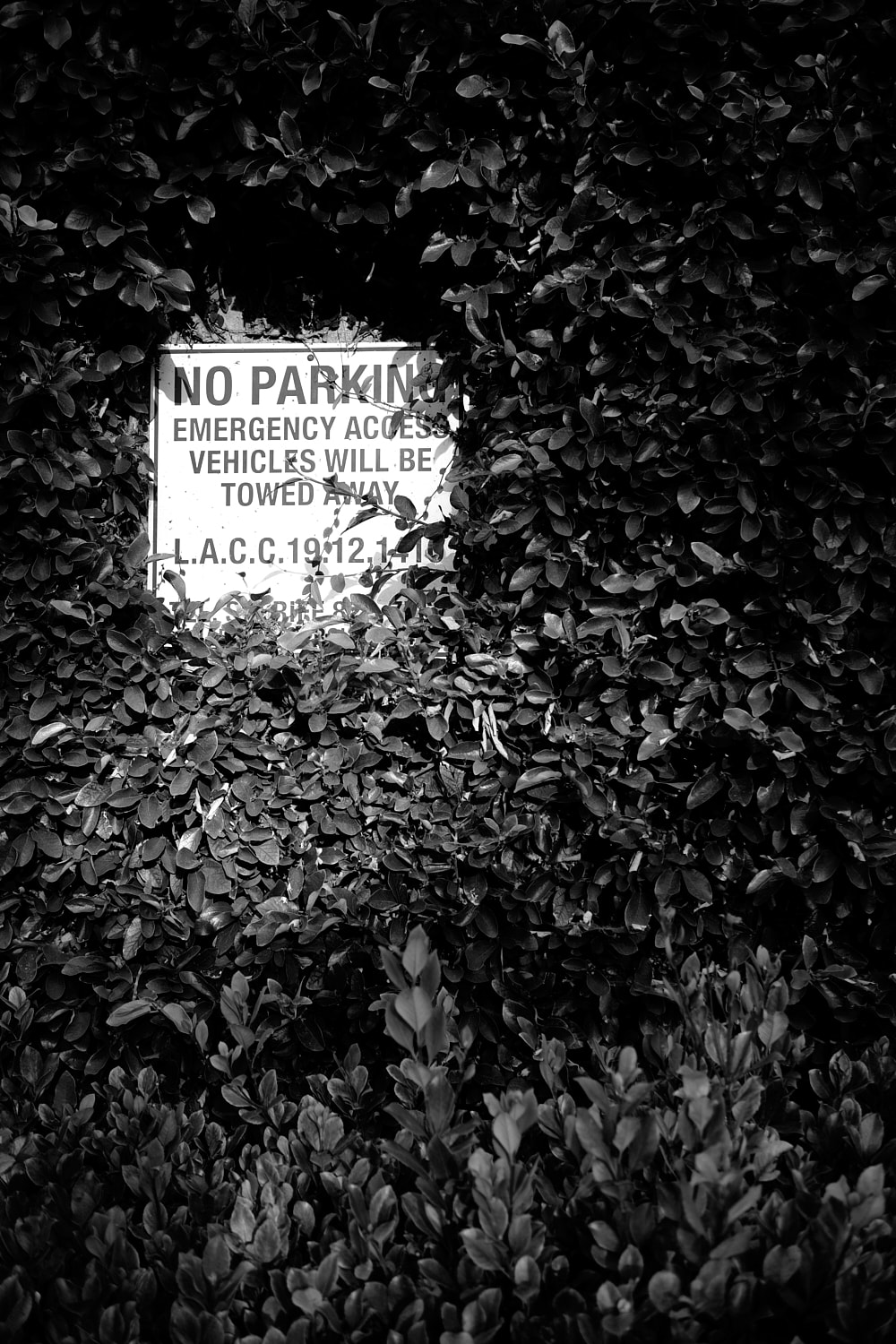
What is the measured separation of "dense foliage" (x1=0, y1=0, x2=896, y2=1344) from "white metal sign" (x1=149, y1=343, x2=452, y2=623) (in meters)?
0.20

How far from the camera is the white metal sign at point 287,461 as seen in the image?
10.6ft

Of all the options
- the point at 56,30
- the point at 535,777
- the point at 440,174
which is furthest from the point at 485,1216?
the point at 56,30

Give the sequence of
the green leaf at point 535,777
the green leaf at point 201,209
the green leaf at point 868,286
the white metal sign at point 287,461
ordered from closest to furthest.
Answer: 1. the green leaf at point 868,286
2. the green leaf at point 535,777
3. the green leaf at point 201,209
4. the white metal sign at point 287,461

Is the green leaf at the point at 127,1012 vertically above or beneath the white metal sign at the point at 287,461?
beneath

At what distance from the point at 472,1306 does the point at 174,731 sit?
188 centimetres

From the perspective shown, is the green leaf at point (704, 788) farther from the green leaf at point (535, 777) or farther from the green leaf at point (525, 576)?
the green leaf at point (525, 576)

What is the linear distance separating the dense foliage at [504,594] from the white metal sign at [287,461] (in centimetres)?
20

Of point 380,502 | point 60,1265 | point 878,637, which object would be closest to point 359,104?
point 380,502

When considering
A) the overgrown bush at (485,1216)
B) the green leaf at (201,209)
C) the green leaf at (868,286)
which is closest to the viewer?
the overgrown bush at (485,1216)

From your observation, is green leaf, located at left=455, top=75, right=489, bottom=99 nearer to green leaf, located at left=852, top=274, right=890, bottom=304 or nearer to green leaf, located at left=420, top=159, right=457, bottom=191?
green leaf, located at left=420, top=159, right=457, bottom=191

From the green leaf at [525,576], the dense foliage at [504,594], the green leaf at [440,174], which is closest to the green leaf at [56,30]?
the dense foliage at [504,594]

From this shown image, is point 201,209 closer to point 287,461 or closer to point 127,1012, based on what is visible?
point 287,461

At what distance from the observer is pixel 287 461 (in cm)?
325

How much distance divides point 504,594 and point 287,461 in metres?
0.90
